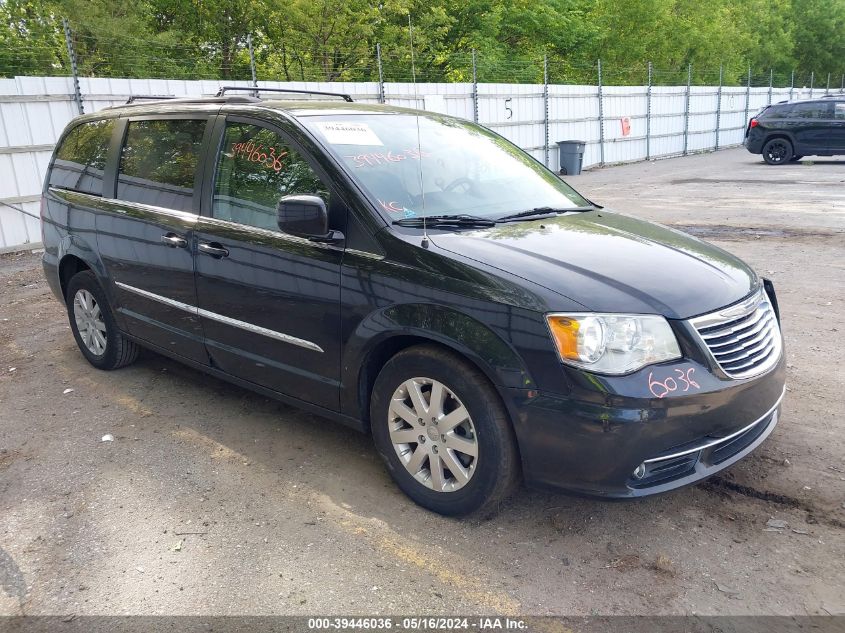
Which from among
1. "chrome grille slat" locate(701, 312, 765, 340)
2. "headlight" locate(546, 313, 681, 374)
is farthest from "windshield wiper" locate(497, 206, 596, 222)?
"chrome grille slat" locate(701, 312, 765, 340)

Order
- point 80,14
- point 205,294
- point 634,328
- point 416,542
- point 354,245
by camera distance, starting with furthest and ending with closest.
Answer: point 80,14, point 205,294, point 354,245, point 416,542, point 634,328

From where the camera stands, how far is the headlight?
281 centimetres

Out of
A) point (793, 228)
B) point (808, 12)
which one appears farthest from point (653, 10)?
point (793, 228)

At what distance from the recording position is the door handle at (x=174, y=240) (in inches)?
165

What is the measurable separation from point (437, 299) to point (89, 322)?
331cm

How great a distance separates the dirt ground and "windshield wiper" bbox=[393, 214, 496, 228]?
1272 mm

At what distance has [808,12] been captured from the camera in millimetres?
56656

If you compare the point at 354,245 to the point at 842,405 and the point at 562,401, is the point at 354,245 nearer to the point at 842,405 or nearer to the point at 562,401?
the point at 562,401

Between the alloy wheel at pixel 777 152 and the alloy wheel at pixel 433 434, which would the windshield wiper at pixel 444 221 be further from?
the alloy wheel at pixel 777 152

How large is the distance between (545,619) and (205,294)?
8.22 ft

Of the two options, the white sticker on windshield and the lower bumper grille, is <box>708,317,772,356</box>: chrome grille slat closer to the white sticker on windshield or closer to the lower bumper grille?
the lower bumper grille

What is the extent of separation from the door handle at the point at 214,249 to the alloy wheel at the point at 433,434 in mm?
1328

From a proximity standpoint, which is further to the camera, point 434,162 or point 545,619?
point 434,162

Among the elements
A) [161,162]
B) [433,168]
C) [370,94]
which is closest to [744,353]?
[433,168]
